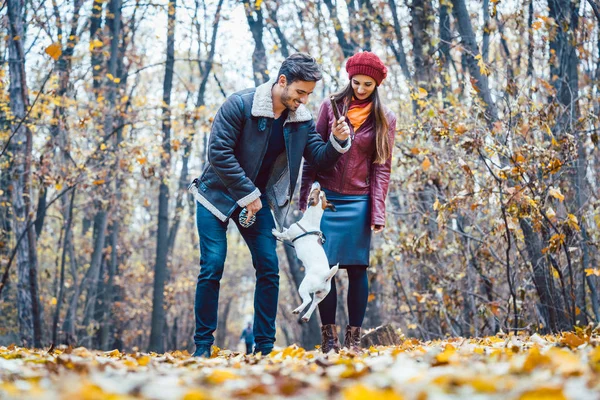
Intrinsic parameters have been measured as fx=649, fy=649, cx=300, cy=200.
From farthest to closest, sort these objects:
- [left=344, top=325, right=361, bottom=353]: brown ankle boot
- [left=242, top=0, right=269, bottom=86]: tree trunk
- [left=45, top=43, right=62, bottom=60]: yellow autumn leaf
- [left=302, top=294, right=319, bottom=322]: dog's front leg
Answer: [left=242, top=0, right=269, bottom=86]: tree trunk < [left=45, top=43, right=62, bottom=60]: yellow autumn leaf < [left=344, top=325, right=361, bottom=353]: brown ankle boot < [left=302, top=294, right=319, bottom=322]: dog's front leg

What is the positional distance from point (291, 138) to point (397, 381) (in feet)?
8.34

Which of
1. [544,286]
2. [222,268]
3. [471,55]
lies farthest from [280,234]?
[471,55]

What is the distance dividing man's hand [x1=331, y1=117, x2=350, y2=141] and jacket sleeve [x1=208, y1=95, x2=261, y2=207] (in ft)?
2.02

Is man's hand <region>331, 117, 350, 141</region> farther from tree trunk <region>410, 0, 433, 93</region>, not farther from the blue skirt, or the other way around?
tree trunk <region>410, 0, 433, 93</region>

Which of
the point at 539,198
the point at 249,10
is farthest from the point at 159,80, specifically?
the point at 539,198

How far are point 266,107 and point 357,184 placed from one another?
0.86 m

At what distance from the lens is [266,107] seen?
13.9ft

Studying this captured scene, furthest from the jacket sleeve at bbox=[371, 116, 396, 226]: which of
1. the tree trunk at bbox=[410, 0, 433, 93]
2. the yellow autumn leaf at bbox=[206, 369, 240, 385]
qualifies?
the tree trunk at bbox=[410, 0, 433, 93]

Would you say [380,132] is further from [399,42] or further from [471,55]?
[399,42]

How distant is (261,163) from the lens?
4355mm

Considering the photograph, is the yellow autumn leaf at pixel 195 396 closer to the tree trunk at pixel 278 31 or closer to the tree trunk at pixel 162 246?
the tree trunk at pixel 162 246

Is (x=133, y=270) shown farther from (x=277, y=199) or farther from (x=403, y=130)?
(x=277, y=199)

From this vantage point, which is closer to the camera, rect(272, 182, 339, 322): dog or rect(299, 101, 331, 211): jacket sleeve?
rect(272, 182, 339, 322): dog

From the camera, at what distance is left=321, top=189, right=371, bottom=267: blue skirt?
14.6 ft
